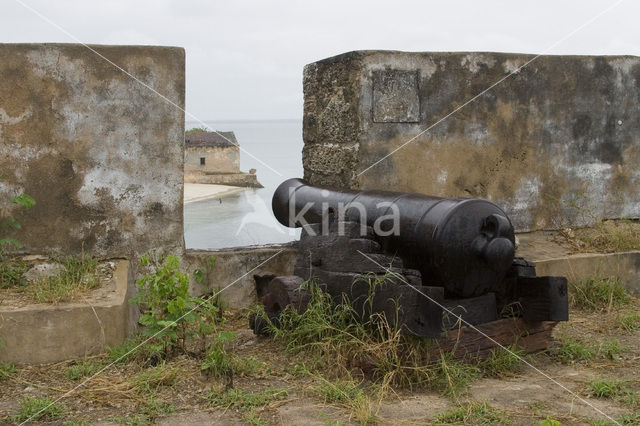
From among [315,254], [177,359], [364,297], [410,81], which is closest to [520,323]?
[364,297]

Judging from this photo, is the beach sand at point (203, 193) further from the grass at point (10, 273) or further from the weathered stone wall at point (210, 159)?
the grass at point (10, 273)

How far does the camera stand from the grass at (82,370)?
3.91m

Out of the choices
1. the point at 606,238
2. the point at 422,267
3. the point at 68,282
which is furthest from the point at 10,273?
the point at 606,238

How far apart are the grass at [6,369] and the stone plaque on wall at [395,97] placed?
10.2 feet

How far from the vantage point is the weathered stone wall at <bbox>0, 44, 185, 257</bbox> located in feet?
16.2

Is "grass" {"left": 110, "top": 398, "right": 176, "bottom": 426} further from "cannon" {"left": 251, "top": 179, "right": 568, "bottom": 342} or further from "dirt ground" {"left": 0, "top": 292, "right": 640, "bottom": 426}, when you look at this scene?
"cannon" {"left": 251, "top": 179, "right": 568, "bottom": 342}

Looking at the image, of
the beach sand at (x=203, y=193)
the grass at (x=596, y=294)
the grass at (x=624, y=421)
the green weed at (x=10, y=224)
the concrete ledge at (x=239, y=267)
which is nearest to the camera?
the grass at (x=624, y=421)

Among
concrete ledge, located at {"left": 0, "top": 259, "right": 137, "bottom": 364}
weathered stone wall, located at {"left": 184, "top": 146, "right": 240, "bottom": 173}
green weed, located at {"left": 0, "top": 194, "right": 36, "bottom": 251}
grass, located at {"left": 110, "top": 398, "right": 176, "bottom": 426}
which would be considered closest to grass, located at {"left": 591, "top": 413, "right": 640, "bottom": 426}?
grass, located at {"left": 110, "top": 398, "right": 176, "bottom": 426}

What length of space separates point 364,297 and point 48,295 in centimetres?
191

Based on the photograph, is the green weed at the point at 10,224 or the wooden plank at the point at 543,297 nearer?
the wooden plank at the point at 543,297

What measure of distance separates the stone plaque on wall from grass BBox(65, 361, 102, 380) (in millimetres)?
2814

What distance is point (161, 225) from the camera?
5.31 m

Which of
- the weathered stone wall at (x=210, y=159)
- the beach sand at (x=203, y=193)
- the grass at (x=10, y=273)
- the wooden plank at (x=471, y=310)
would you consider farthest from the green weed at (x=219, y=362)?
the weathered stone wall at (x=210, y=159)

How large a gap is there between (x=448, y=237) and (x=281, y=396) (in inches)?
45.5
